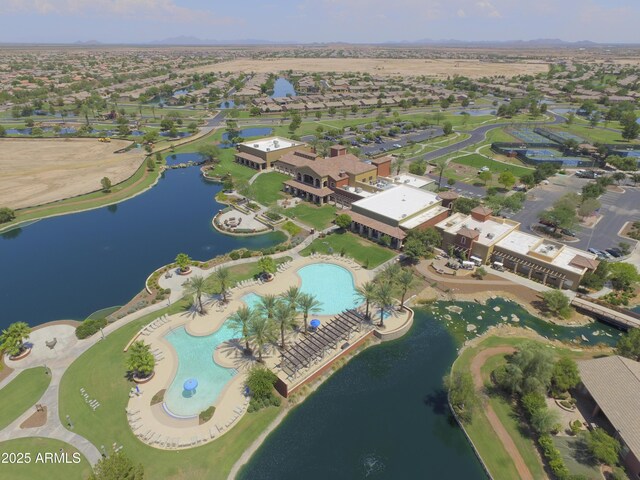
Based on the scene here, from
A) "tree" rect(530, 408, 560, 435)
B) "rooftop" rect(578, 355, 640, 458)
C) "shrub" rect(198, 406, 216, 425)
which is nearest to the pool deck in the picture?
"shrub" rect(198, 406, 216, 425)

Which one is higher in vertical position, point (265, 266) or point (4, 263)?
point (265, 266)

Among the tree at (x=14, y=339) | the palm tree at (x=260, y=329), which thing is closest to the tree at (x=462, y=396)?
the palm tree at (x=260, y=329)

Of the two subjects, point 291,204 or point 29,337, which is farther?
point 291,204

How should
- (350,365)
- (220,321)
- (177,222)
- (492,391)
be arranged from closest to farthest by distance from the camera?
(492,391) < (350,365) < (220,321) < (177,222)

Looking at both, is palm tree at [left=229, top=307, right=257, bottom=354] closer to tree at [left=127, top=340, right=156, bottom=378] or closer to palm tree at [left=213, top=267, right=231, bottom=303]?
palm tree at [left=213, top=267, right=231, bottom=303]

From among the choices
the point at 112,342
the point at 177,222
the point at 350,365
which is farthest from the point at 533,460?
the point at 177,222

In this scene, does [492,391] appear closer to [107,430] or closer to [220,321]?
[220,321]

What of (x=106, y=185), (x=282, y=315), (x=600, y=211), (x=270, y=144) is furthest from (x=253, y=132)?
(x=282, y=315)

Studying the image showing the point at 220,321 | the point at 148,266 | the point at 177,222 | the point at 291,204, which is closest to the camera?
the point at 220,321
